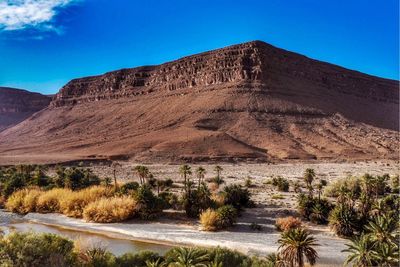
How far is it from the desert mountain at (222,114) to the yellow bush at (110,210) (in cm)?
5836

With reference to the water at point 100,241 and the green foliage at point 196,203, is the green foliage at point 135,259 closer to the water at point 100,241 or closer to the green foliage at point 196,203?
the water at point 100,241

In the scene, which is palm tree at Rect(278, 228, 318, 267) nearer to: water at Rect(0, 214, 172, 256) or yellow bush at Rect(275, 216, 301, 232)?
water at Rect(0, 214, 172, 256)

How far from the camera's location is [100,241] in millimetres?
22688

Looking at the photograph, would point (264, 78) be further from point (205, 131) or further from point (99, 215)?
point (99, 215)

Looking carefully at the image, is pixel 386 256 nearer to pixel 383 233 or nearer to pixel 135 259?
pixel 383 233

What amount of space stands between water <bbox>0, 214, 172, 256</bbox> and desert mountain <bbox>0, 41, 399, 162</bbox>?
60.4 metres

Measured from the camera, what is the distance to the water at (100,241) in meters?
23.1

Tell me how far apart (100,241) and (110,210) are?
8.63 m

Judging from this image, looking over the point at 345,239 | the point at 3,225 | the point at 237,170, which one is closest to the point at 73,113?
the point at 237,170

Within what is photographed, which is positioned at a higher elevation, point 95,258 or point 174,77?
point 174,77

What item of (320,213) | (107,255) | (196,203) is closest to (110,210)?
(196,203)

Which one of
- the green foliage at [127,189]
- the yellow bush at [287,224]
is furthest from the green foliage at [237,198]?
the green foliage at [127,189]

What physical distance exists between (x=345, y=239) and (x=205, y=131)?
7972 centimetres

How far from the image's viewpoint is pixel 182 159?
295 feet
